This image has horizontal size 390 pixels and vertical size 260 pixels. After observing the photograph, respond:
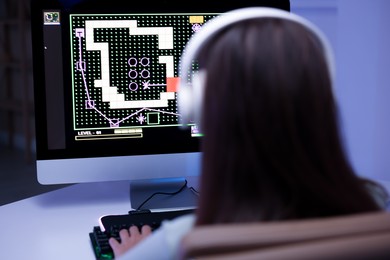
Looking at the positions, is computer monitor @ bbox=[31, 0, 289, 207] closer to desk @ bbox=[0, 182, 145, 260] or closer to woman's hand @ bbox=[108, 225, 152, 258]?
desk @ bbox=[0, 182, 145, 260]

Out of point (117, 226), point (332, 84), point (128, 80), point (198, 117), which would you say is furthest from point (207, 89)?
point (128, 80)

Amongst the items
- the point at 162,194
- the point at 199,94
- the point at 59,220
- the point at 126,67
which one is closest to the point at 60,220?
the point at 59,220

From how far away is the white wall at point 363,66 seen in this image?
1.73 m

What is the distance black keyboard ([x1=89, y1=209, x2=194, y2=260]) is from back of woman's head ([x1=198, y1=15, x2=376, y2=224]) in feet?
1.40

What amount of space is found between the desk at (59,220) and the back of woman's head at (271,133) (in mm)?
503

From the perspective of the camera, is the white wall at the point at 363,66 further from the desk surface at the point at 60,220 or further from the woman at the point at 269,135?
the woman at the point at 269,135

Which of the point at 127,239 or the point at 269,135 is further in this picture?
the point at 127,239

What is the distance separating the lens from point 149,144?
1.36 metres

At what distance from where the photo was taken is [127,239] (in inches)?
38.9

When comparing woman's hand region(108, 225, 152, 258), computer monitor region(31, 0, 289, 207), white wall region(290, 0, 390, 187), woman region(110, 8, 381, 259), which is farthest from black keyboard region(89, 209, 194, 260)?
white wall region(290, 0, 390, 187)

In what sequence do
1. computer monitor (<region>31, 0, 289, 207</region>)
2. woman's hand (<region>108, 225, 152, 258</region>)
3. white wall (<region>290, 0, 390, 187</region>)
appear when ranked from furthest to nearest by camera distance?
white wall (<region>290, 0, 390, 187</region>)
computer monitor (<region>31, 0, 289, 207</region>)
woman's hand (<region>108, 225, 152, 258</region>)

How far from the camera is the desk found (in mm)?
1035

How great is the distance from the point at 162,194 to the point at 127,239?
0.43 metres

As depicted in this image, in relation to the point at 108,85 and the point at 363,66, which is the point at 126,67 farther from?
the point at 363,66
